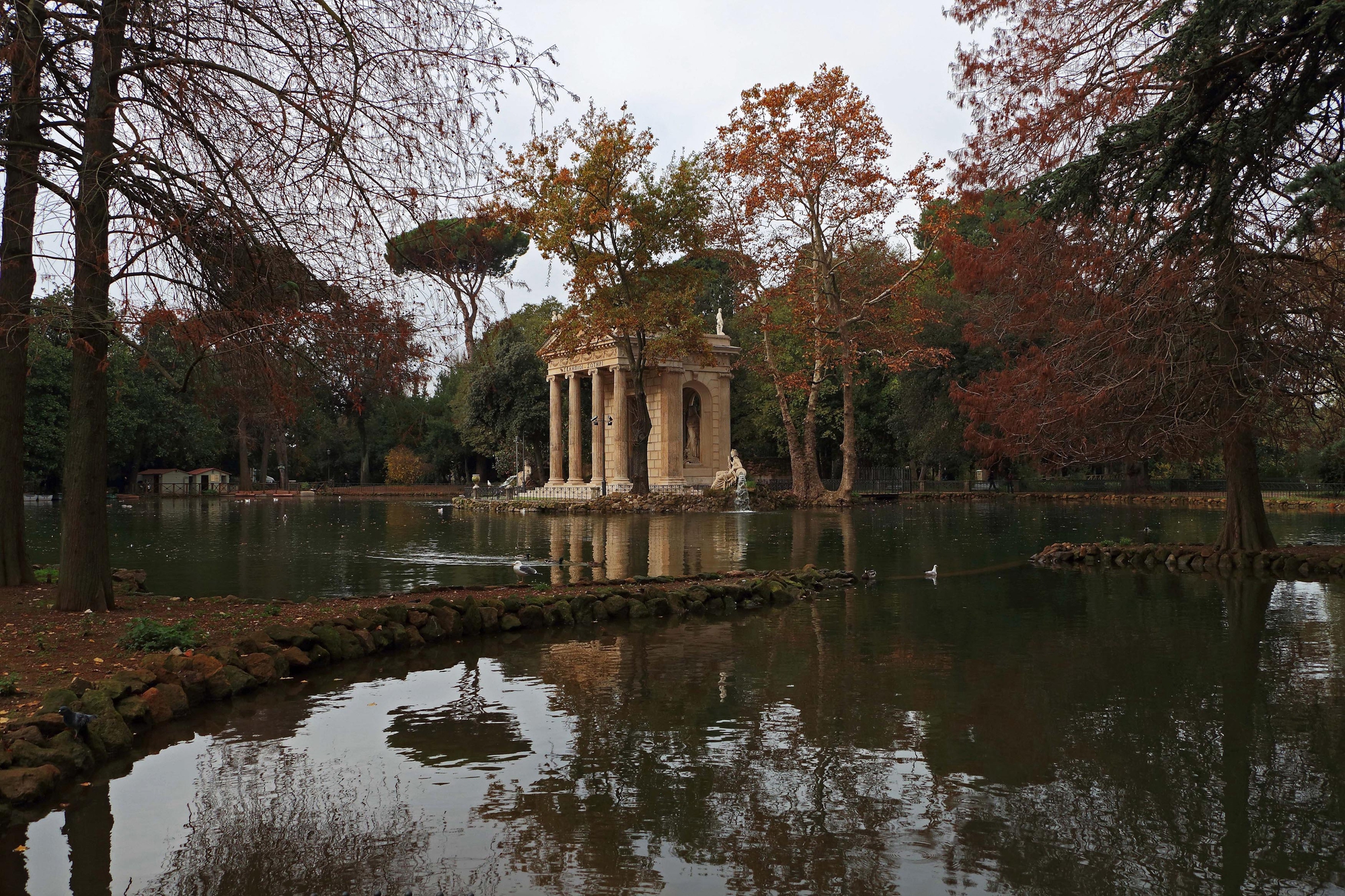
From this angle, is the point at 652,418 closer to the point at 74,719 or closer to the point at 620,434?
the point at 620,434

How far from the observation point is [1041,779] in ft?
21.2

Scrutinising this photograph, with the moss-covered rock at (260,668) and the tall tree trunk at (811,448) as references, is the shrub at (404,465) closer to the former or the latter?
the tall tree trunk at (811,448)

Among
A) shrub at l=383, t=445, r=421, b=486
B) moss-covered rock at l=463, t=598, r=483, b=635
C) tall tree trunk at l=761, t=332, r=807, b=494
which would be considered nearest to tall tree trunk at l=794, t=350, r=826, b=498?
tall tree trunk at l=761, t=332, r=807, b=494

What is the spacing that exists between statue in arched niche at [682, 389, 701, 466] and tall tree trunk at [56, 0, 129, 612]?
38.7 metres

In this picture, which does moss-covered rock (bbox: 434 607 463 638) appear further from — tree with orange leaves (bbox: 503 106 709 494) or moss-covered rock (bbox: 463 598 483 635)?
tree with orange leaves (bbox: 503 106 709 494)

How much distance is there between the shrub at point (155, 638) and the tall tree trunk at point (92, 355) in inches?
65.5

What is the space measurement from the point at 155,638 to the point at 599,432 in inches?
1549

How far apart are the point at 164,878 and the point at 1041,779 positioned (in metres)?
5.05

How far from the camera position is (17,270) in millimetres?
12156

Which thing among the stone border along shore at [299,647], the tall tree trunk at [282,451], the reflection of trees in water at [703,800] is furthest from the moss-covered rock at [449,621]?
the tall tree trunk at [282,451]

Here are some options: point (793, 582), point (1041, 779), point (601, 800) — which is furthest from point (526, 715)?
point (793, 582)

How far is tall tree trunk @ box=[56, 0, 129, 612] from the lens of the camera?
9617 mm

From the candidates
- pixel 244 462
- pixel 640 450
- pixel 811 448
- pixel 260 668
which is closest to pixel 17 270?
pixel 260 668

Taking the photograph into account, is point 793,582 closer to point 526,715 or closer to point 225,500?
point 526,715
